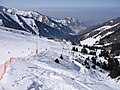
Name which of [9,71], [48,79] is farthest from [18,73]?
[48,79]

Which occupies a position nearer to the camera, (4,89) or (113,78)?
(4,89)

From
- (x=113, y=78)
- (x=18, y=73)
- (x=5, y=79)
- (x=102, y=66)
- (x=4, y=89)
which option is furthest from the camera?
(x=102, y=66)

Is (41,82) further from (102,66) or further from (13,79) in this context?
(102,66)

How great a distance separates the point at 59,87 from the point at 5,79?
469 cm

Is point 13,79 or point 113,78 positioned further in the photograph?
point 113,78

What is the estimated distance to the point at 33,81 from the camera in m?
27.0

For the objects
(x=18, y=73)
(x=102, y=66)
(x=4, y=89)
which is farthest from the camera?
(x=102, y=66)

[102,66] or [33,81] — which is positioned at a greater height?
[33,81]

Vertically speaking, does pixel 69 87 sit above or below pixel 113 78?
above

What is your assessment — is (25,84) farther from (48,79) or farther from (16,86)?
(48,79)

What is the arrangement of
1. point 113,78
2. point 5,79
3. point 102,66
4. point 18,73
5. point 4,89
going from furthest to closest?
point 102,66, point 113,78, point 18,73, point 5,79, point 4,89

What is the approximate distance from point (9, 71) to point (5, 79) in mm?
3250

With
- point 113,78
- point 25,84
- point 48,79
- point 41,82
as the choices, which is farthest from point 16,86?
point 113,78

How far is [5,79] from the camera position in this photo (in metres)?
26.4
